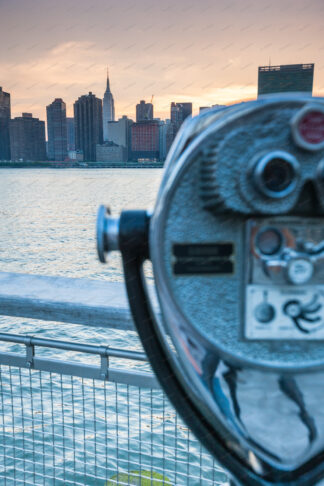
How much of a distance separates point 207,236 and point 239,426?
0.42 meters

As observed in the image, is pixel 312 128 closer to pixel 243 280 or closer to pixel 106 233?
pixel 243 280

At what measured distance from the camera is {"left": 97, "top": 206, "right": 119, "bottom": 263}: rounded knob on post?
107 centimetres

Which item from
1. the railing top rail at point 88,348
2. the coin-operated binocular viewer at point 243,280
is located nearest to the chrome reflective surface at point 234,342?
the coin-operated binocular viewer at point 243,280

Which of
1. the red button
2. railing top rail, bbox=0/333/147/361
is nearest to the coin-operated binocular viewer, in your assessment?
the red button

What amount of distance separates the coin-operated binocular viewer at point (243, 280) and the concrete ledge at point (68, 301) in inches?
20.7

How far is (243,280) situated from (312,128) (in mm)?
311

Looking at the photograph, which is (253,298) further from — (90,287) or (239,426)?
(90,287)

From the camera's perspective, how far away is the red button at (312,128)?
95 centimetres

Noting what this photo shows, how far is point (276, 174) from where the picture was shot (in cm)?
96

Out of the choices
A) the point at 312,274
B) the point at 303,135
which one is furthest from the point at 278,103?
the point at 312,274

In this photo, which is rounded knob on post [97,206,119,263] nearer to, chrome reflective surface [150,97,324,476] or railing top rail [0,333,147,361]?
chrome reflective surface [150,97,324,476]

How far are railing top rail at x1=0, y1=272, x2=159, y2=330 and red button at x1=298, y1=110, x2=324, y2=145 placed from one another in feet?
2.78

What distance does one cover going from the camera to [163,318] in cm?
109

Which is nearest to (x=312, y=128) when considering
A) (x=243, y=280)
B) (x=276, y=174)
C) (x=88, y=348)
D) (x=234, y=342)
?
(x=276, y=174)
